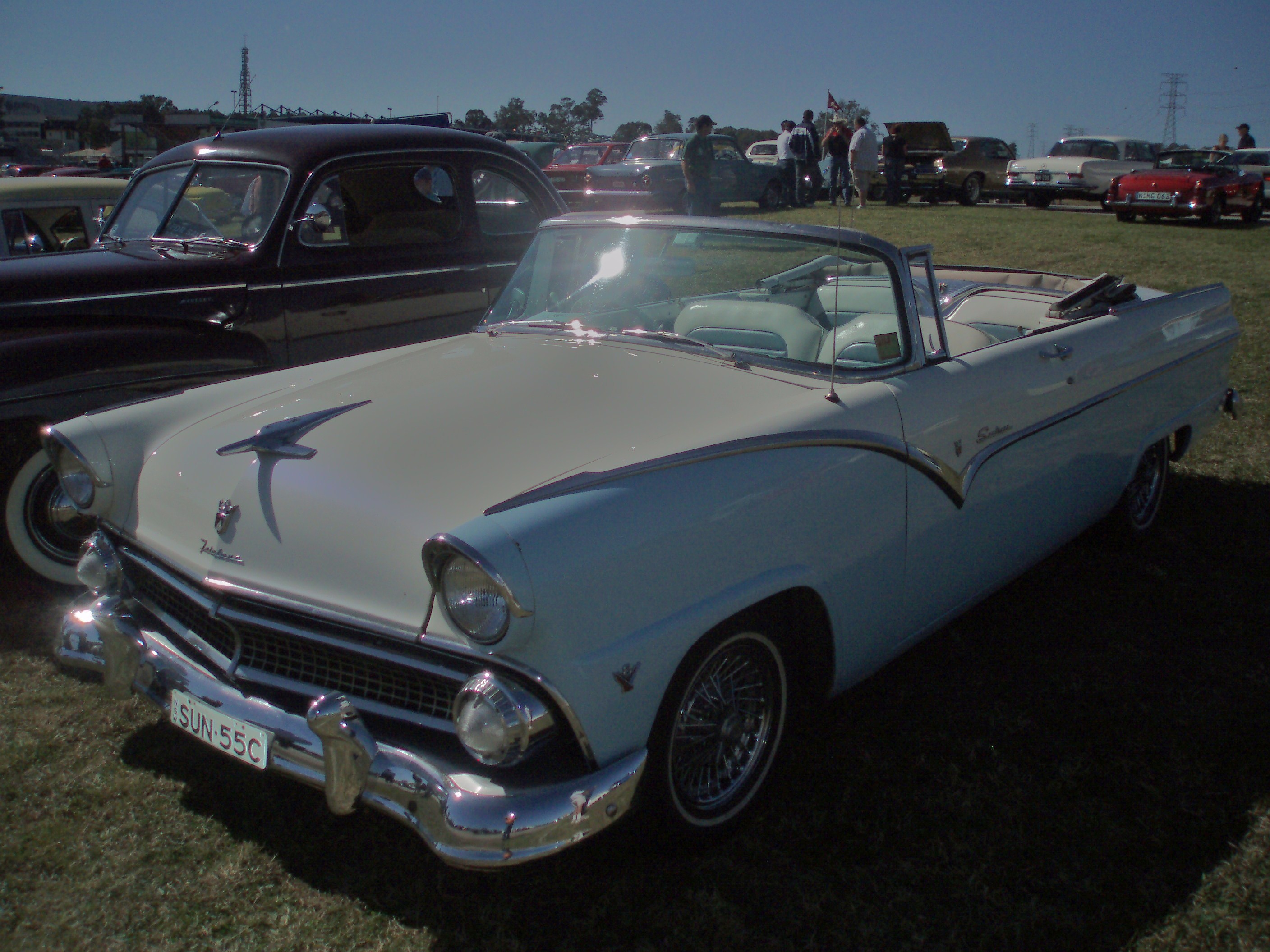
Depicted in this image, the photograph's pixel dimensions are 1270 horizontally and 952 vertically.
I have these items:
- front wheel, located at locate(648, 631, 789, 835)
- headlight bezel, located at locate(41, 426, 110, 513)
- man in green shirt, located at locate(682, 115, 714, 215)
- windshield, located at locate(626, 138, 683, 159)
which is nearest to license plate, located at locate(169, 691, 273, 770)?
headlight bezel, located at locate(41, 426, 110, 513)

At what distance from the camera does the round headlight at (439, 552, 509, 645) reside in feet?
6.17

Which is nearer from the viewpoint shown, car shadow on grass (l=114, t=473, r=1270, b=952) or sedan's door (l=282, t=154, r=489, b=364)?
car shadow on grass (l=114, t=473, r=1270, b=952)

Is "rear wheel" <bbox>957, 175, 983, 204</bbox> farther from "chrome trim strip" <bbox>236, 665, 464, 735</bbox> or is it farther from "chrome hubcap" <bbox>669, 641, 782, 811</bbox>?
"chrome trim strip" <bbox>236, 665, 464, 735</bbox>

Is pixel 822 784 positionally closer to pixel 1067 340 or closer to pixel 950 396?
pixel 950 396

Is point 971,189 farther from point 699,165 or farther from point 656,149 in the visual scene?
point 699,165

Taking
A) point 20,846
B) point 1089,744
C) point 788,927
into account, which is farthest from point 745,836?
point 20,846

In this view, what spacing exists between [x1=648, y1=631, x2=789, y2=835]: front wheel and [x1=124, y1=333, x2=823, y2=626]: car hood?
0.49 metres

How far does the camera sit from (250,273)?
4434 mm

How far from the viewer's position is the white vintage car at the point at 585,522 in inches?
75.9

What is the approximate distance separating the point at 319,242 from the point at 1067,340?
3.22 meters

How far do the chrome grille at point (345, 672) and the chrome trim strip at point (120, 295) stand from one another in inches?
96.9

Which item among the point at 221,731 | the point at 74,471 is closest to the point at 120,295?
the point at 74,471

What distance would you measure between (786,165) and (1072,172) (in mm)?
5872

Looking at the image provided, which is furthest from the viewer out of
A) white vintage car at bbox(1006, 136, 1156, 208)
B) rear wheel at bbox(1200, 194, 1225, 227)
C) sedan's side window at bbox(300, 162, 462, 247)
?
white vintage car at bbox(1006, 136, 1156, 208)
